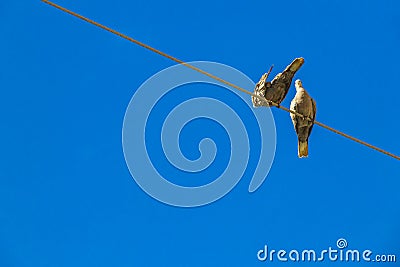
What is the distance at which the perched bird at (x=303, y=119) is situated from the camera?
10594 mm

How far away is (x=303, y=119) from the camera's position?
10.6m

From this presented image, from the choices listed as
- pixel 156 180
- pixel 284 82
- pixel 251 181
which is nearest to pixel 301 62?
pixel 284 82

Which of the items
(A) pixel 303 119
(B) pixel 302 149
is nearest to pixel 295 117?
(A) pixel 303 119

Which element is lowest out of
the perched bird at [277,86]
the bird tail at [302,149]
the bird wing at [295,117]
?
the bird tail at [302,149]

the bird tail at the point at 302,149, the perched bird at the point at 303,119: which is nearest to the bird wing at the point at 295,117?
the perched bird at the point at 303,119

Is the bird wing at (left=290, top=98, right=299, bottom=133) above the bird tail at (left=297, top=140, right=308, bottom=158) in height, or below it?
above

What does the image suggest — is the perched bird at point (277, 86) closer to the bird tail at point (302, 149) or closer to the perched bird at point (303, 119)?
the perched bird at point (303, 119)

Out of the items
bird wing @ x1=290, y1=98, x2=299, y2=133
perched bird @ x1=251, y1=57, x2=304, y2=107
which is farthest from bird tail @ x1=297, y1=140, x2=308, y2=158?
perched bird @ x1=251, y1=57, x2=304, y2=107

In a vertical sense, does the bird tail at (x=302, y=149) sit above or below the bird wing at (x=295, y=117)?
below

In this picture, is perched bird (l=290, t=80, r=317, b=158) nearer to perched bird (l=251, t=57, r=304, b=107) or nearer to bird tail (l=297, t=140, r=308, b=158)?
bird tail (l=297, t=140, r=308, b=158)

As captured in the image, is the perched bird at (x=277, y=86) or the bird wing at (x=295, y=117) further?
the perched bird at (x=277, y=86)

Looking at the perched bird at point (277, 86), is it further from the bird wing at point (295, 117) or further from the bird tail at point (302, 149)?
the bird tail at point (302, 149)

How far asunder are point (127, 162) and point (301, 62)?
15.6 feet

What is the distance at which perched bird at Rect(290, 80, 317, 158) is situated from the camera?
1059 cm
